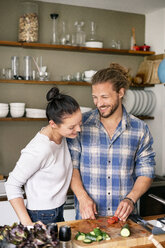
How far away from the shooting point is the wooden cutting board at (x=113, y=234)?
1.74m

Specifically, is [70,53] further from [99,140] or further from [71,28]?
[99,140]

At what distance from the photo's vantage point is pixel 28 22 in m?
3.74

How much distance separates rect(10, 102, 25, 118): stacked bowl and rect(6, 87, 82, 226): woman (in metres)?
1.76

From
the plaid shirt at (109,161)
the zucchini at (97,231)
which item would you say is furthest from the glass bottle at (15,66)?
the zucchini at (97,231)

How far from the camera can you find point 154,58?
4.38 meters

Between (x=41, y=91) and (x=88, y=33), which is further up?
(x=88, y=33)

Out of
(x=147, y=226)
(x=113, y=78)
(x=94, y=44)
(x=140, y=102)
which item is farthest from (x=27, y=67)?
(x=147, y=226)

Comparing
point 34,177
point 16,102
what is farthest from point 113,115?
point 16,102

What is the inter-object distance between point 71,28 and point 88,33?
214 mm

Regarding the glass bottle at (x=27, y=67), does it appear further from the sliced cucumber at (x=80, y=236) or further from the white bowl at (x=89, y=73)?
the sliced cucumber at (x=80, y=236)

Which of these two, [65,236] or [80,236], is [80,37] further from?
[65,236]

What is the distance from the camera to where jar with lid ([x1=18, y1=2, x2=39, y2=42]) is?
147 inches

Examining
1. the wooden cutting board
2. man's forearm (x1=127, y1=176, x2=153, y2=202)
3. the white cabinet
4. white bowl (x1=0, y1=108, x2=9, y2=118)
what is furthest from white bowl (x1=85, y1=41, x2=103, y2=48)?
the wooden cutting board

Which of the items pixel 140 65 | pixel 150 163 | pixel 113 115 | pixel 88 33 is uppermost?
pixel 88 33
